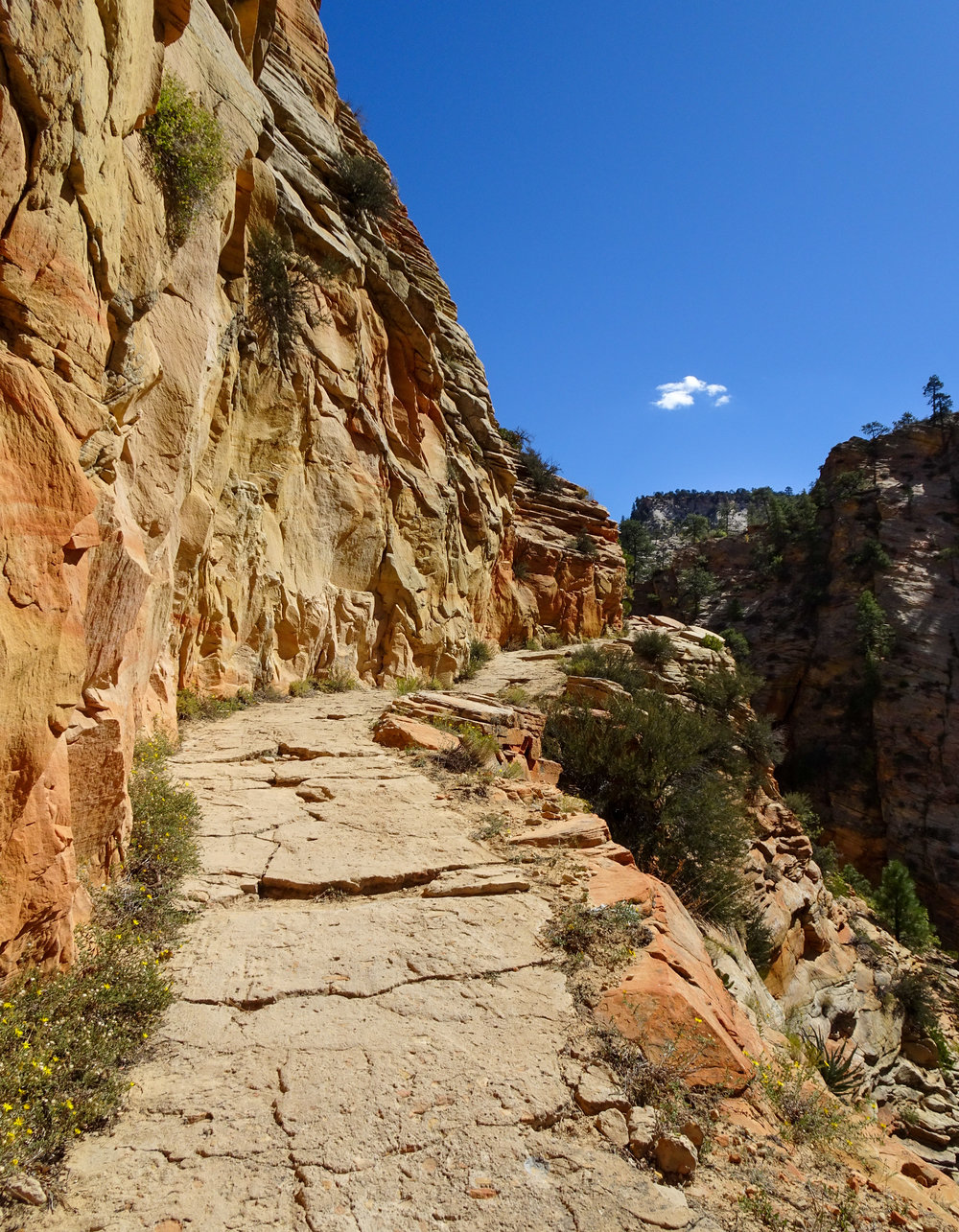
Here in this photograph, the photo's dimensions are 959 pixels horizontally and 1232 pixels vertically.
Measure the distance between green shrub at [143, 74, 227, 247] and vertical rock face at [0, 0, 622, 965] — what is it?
0.39 metres

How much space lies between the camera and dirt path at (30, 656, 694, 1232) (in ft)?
7.02

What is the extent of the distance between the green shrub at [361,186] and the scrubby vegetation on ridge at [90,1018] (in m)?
14.6

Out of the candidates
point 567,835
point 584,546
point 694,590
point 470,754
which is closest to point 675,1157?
point 567,835

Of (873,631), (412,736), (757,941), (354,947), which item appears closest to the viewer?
(354,947)

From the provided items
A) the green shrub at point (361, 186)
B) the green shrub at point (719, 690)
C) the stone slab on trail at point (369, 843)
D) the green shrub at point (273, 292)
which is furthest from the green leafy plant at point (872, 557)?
the stone slab on trail at point (369, 843)

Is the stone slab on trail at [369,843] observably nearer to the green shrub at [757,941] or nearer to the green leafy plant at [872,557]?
the green shrub at [757,941]

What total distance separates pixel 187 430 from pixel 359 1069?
5216 mm

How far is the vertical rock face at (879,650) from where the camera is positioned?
28.6 metres

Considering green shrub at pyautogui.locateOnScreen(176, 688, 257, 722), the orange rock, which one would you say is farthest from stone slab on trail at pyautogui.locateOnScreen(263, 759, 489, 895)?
green shrub at pyautogui.locateOnScreen(176, 688, 257, 722)

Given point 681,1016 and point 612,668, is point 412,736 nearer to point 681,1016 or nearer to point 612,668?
point 681,1016

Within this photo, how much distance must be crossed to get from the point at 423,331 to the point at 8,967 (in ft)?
51.8

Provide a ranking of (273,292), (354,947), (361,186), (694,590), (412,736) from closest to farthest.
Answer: (354,947)
(412,736)
(273,292)
(361,186)
(694,590)

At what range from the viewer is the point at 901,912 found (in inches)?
790

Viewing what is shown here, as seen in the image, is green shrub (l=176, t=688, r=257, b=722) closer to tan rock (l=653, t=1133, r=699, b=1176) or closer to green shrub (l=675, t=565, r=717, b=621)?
tan rock (l=653, t=1133, r=699, b=1176)
